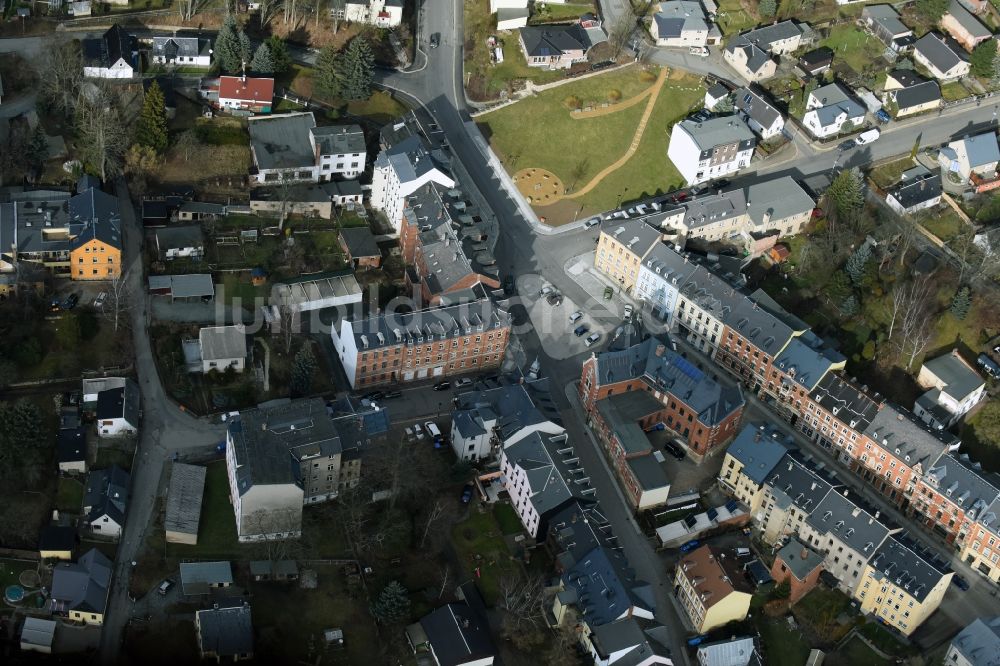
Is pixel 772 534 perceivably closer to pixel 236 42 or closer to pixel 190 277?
pixel 190 277

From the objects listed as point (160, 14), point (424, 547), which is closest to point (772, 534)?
point (424, 547)

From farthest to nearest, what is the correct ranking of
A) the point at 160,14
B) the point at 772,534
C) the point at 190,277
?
the point at 160,14 < the point at 190,277 < the point at 772,534

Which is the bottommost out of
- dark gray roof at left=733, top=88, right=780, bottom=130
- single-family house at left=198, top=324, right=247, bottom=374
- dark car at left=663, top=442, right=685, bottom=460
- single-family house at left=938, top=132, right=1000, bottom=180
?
dark car at left=663, top=442, right=685, bottom=460

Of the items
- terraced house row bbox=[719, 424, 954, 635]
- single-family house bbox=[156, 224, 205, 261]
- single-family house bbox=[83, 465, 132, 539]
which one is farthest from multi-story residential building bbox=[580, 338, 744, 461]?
single-family house bbox=[83, 465, 132, 539]

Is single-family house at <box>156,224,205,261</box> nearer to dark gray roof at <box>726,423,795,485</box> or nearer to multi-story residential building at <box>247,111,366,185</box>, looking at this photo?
multi-story residential building at <box>247,111,366,185</box>

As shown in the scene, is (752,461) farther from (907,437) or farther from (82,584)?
(82,584)

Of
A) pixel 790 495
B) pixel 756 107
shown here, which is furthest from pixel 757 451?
pixel 756 107

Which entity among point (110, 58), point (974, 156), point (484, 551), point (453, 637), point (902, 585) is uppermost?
point (110, 58)
